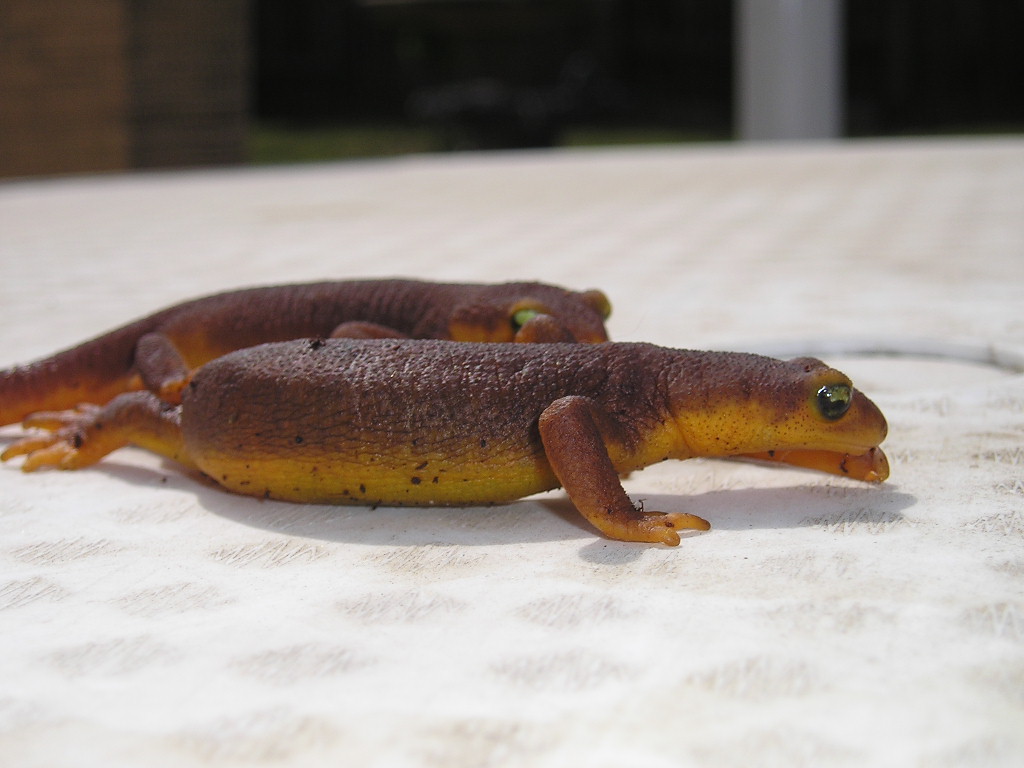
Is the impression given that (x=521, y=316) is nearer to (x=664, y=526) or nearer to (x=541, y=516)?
(x=541, y=516)

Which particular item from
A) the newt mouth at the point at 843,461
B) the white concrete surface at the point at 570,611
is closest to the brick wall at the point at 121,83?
the white concrete surface at the point at 570,611

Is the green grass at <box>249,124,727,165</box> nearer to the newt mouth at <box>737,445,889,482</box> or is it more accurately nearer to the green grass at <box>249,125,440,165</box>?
the green grass at <box>249,125,440,165</box>

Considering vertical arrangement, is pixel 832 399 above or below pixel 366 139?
below

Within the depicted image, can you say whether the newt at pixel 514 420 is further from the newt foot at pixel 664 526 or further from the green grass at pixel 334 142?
the green grass at pixel 334 142

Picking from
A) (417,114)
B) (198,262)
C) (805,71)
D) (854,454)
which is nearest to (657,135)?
(417,114)

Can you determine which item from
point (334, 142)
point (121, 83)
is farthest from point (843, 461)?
point (334, 142)

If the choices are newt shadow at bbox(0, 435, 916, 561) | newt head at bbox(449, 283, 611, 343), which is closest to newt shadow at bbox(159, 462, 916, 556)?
newt shadow at bbox(0, 435, 916, 561)

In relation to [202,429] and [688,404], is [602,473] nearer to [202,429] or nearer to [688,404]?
[688,404]
